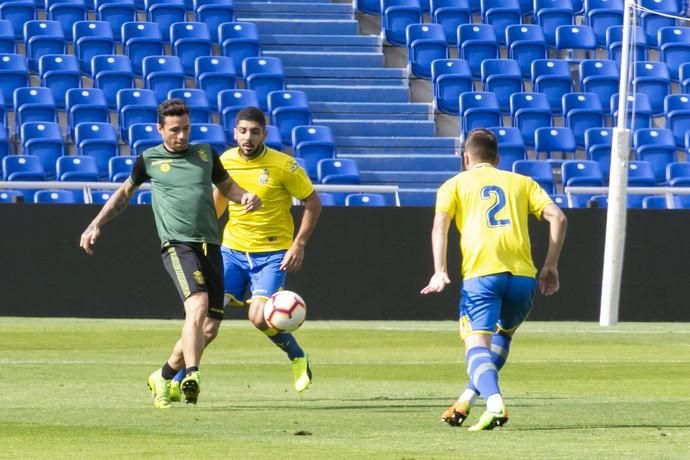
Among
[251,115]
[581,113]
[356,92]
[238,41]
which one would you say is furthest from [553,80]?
[251,115]

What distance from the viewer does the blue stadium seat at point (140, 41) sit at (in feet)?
84.9

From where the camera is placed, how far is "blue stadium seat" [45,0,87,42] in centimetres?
2638

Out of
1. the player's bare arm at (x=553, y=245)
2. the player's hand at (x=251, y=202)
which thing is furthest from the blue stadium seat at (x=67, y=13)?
the player's bare arm at (x=553, y=245)

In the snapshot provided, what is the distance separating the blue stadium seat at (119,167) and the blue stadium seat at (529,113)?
663cm

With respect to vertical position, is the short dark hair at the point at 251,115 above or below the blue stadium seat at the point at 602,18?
above

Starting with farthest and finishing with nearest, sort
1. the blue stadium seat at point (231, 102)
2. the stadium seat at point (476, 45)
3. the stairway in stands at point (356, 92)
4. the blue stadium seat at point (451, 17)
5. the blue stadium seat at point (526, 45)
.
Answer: the blue stadium seat at point (451, 17)
the blue stadium seat at point (526, 45)
the stadium seat at point (476, 45)
the stairway in stands at point (356, 92)
the blue stadium seat at point (231, 102)

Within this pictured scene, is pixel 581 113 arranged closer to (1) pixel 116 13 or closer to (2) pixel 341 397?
(1) pixel 116 13

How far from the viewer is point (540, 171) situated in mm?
23938

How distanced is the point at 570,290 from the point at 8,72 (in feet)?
30.4

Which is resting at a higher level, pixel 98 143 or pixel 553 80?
pixel 553 80

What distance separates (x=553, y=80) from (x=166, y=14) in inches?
258

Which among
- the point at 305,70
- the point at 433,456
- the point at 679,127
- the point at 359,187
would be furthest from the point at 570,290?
the point at 433,456

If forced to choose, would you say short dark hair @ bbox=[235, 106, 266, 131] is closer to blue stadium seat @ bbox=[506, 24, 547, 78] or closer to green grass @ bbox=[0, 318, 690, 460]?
green grass @ bbox=[0, 318, 690, 460]

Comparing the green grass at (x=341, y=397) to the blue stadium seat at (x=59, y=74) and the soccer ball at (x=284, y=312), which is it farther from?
the blue stadium seat at (x=59, y=74)
